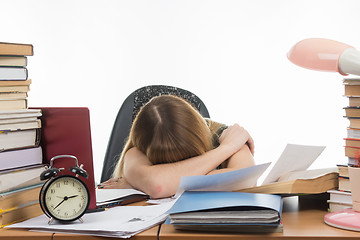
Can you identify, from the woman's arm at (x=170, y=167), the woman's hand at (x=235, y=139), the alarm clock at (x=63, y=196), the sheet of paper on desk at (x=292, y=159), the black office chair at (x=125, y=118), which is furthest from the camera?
the black office chair at (x=125, y=118)

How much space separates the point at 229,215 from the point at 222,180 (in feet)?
0.58

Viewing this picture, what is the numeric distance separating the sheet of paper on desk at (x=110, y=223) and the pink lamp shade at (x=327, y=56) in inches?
16.7

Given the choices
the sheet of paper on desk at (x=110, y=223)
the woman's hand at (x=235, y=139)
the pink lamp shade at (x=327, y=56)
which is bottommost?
the sheet of paper on desk at (x=110, y=223)

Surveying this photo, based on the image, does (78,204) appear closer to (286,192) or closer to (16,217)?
(16,217)

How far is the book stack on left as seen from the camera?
3.26 ft

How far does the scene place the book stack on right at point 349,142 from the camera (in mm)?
956

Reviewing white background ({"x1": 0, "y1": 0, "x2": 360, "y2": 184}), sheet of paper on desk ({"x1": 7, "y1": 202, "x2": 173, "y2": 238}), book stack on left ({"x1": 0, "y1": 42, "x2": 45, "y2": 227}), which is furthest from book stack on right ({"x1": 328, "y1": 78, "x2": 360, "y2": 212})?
white background ({"x1": 0, "y1": 0, "x2": 360, "y2": 184})

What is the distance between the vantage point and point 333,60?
2.75 feet

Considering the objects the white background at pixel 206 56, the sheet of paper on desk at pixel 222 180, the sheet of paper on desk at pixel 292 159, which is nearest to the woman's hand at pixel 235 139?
the sheet of paper on desk at pixel 292 159

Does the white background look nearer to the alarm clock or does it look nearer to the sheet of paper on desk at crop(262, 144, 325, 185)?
the sheet of paper on desk at crop(262, 144, 325, 185)

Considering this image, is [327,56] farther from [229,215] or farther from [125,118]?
[125,118]

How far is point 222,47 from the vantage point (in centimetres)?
375

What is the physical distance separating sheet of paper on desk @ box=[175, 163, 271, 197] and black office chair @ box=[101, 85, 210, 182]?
3.30 feet

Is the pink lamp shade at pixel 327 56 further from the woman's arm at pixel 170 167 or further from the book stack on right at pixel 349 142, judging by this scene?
the woman's arm at pixel 170 167
